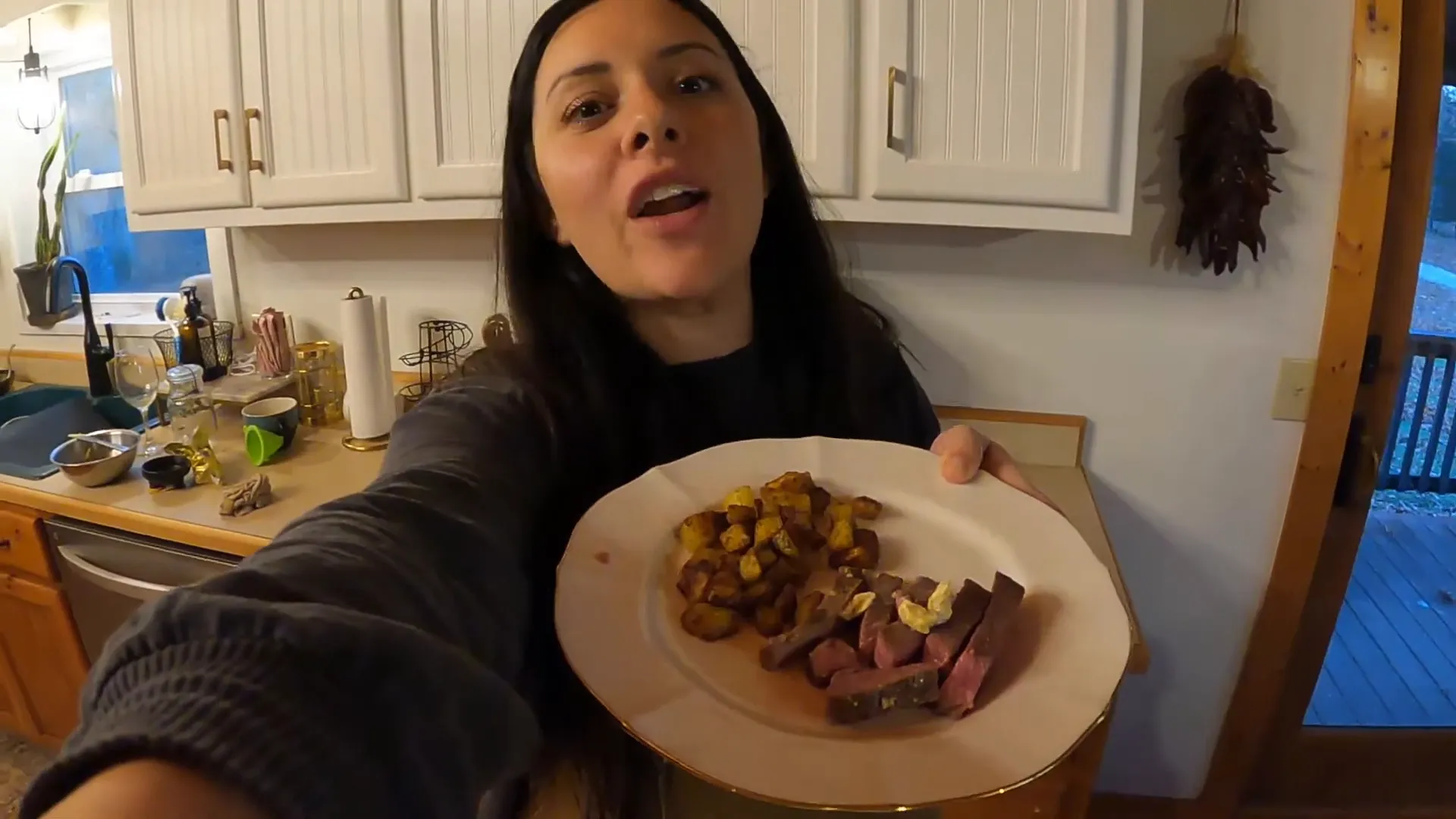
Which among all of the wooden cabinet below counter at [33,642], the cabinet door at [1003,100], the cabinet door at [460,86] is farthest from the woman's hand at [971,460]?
the wooden cabinet below counter at [33,642]

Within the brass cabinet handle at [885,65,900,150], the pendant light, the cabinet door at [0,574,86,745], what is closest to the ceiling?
the pendant light

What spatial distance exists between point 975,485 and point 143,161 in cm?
189

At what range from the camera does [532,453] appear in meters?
0.81

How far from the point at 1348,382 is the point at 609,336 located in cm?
143

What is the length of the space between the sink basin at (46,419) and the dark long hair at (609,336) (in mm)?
1425

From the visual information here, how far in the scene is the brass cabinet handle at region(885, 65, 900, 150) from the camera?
136 centimetres

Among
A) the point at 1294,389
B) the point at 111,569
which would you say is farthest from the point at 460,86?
the point at 1294,389

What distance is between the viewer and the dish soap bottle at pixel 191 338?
80.4 inches

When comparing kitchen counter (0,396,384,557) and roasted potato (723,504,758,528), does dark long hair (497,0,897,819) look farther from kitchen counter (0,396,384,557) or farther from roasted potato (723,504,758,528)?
kitchen counter (0,396,384,557)

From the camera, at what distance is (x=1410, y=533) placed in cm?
186

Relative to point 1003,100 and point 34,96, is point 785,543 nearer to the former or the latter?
point 1003,100

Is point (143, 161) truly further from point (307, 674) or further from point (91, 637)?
point (307, 674)

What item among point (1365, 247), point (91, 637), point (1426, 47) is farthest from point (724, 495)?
point (91, 637)

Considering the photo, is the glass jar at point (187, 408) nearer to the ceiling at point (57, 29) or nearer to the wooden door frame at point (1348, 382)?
the ceiling at point (57, 29)
